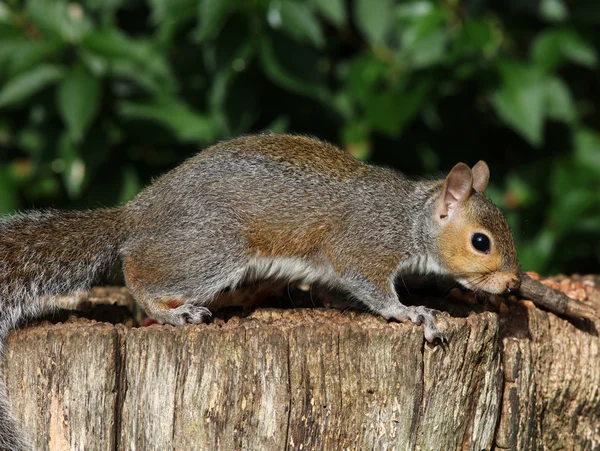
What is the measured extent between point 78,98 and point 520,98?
1.95 metres

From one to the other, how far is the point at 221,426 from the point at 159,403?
19cm

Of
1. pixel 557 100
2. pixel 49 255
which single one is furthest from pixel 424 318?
pixel 557 100

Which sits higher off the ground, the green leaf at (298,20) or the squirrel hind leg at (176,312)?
the green leaf at (298,20)

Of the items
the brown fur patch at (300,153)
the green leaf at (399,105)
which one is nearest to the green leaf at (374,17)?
the green leaf at (399,105)

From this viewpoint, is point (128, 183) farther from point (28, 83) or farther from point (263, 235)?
point (263, 235)

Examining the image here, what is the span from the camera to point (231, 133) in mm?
4180

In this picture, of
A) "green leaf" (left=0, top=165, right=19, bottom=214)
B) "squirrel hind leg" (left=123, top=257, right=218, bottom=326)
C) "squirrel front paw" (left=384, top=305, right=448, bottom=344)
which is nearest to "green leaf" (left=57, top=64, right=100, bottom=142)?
"green leaf" (left=0, top=165, right=19, bottom=214)

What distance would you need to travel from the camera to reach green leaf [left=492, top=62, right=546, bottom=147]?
406 centimetres

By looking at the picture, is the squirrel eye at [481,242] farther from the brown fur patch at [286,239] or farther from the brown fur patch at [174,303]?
the brown fur patch at [174,303]

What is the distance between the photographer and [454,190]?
321 centimetres

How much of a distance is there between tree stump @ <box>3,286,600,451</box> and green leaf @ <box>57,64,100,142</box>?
1.39 m

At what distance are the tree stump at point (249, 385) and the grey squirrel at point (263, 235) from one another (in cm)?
30

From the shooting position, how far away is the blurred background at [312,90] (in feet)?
13.1

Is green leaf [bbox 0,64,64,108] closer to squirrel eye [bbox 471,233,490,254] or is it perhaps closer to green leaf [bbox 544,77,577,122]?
squirrel eye [bbox 471,233,490,254]
